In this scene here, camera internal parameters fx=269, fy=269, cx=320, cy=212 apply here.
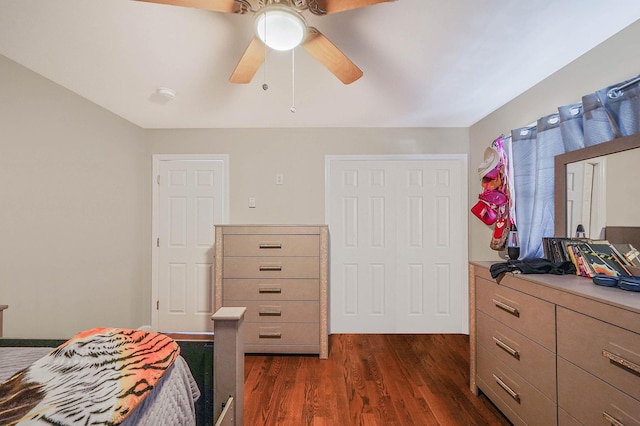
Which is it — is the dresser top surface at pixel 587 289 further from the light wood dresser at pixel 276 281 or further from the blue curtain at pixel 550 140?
the light wood dresser at pixel 276 281

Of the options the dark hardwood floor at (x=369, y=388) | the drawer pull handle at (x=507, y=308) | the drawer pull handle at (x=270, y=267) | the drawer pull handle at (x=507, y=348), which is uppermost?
the drawer pull handle at (x=270, y=267)

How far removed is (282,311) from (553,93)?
2.67m

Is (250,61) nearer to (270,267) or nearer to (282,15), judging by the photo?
(282,15)

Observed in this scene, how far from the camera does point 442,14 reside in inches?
51.4

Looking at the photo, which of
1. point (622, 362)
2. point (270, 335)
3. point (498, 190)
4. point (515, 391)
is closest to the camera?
point (622, 362)

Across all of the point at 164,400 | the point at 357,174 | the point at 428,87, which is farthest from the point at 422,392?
the point at 428,87

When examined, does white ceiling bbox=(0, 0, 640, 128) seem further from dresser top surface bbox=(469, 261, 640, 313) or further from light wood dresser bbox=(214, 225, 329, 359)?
dresser top surface bbox=(469, 261, 640, 313)

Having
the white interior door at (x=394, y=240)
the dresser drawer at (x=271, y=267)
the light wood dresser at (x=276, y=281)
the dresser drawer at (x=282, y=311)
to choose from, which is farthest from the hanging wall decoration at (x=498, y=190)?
the dresser drawer at (x=282, y=311)

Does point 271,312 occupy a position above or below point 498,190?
below

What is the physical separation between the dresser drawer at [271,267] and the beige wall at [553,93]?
67.8 inches

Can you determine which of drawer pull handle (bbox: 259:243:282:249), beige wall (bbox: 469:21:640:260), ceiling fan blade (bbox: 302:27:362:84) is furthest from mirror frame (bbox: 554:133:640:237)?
drawer pull handle (bbox: 259:243:282:249)

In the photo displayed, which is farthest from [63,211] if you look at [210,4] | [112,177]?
[210,4]

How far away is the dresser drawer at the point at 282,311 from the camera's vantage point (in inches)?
96.9

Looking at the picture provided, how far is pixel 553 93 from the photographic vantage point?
1850mm
